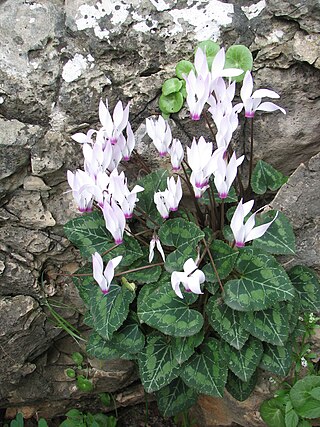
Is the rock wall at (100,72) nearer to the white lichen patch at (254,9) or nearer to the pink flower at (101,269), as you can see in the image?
the white lichen patch at (254,9)

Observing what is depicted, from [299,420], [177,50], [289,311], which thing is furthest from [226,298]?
[177,50]

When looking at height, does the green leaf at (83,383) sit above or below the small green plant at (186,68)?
below

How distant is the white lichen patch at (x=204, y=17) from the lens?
6.44ft

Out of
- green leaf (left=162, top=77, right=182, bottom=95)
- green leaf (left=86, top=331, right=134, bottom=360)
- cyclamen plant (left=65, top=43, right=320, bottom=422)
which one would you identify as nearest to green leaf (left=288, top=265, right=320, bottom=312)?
cyclamen plant (left=65, top=43, right=320, bottom=422)

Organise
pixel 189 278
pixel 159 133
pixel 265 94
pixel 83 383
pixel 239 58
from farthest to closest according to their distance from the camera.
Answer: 1. pixel 83 383
2. pixel 239 58
3. pixel 159 133
4. pixel 265 94
5. pixel 189 278

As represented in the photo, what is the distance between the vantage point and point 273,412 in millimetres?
2035

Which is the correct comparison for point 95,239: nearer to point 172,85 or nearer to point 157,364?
point 157,364

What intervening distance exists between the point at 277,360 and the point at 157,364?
39cm

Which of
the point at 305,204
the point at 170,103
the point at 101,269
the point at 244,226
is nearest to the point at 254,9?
the point at 170,103

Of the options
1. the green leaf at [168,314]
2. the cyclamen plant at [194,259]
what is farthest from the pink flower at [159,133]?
the green leaf at [168,314]

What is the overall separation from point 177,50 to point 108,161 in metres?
0.50

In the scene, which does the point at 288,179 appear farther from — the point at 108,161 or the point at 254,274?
the point at 108,161

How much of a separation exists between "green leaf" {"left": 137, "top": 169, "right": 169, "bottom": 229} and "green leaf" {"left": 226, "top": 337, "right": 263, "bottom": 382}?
1.62ft

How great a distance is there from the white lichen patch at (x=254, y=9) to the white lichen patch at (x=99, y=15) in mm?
390
